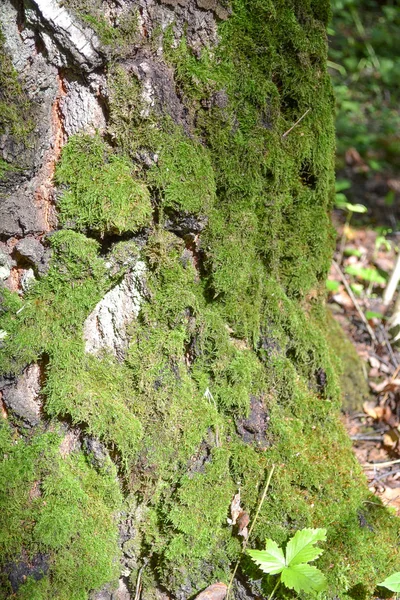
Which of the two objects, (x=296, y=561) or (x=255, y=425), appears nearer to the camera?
(x=296, y=561)

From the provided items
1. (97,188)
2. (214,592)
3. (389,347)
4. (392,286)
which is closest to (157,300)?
(97,188)

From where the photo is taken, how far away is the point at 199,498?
2.11 meters

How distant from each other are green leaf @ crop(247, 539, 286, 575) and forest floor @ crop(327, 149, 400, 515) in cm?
94

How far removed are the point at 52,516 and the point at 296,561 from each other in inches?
37.9

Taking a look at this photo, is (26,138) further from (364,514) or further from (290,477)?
(364,514)

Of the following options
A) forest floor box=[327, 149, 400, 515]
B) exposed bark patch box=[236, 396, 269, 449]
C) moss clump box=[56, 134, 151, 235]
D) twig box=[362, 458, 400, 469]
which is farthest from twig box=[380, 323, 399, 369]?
moss clump box=[56, 134, 151, 235]

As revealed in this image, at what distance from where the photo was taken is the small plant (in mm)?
1828

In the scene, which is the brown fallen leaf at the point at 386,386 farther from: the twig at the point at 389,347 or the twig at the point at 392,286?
the twig at the point at 392,286

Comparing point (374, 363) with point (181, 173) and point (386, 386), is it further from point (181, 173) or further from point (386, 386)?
point (181, 173)

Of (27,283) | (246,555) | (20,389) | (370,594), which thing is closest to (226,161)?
(27,283)

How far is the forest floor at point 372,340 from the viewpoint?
3.02 metres

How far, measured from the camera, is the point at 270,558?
75.9 inches

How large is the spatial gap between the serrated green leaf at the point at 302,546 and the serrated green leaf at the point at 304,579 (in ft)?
0.13

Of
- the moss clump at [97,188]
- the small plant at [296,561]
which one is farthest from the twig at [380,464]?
the moss clump at [97,188]
